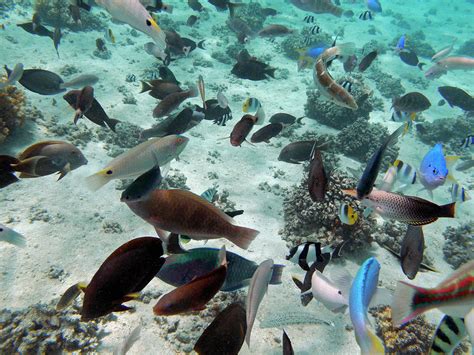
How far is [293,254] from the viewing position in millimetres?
3213

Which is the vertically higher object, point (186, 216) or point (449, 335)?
point (186, 216)

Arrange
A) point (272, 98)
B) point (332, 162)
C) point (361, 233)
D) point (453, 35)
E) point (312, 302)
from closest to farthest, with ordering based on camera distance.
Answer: point (312, 302) → point (361, 233) → point (332, 162) → point (272, 98) → point (453, 35)

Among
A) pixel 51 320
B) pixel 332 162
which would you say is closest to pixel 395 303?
pixel 51 320

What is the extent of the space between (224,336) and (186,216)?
0.82m

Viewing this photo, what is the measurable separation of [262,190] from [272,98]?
6.61 metres

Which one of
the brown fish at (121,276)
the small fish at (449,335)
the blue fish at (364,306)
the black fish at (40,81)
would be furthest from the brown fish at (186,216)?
the black fish at (40,81)

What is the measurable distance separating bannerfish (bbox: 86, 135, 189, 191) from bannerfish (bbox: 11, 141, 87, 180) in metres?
1.10

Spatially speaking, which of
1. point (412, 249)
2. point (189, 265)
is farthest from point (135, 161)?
point (412, 249)

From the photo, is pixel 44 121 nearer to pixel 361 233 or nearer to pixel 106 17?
pixel 361 233

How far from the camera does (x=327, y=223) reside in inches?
221

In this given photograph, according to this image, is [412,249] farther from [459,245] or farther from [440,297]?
[459,245]

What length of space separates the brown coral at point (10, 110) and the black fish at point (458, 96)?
1142 centimetres

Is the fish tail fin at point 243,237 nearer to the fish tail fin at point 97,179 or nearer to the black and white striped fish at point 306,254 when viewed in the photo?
the fish tail fin at point 97,179

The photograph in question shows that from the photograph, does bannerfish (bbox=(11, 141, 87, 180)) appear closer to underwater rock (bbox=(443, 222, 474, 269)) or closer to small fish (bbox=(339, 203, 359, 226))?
small fish (bbox=(339, 203, 359, 226))
